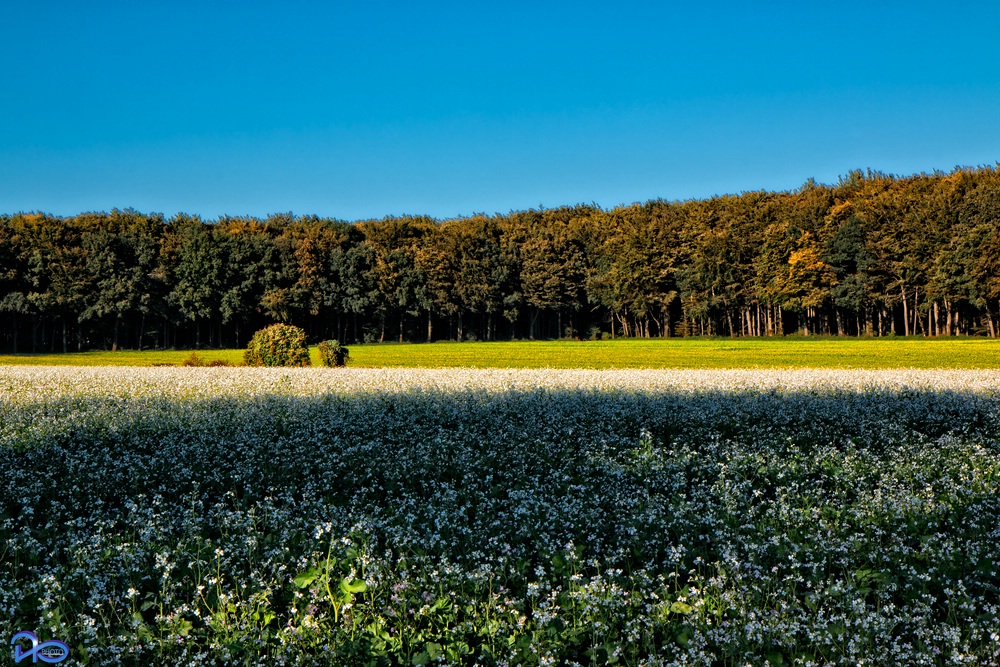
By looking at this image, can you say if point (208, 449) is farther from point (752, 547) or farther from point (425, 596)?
point (752, 547)

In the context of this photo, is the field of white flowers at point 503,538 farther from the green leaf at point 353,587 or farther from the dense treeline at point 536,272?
the dense treeline at point 536,272

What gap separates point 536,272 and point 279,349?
5465 centimetres

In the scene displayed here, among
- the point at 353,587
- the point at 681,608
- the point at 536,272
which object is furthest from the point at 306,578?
the point at 536,272

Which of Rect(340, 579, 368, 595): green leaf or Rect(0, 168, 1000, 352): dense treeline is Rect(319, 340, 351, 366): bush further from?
Rect(0, 168, 1000, 352): dense treeline

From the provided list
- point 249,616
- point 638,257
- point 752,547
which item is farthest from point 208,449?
point 638,257

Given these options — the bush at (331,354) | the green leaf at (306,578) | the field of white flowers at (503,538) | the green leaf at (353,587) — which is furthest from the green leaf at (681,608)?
the bush at (331,354)

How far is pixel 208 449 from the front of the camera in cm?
1110

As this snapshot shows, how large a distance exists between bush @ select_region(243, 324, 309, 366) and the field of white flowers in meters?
19.0

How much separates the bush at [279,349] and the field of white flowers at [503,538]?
1898 centimetres

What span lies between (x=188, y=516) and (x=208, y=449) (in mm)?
3690

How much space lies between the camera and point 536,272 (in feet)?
282

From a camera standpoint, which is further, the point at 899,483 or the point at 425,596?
the point at 899,483

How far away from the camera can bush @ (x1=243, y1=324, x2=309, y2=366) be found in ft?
109

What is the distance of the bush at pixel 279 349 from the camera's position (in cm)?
3309
